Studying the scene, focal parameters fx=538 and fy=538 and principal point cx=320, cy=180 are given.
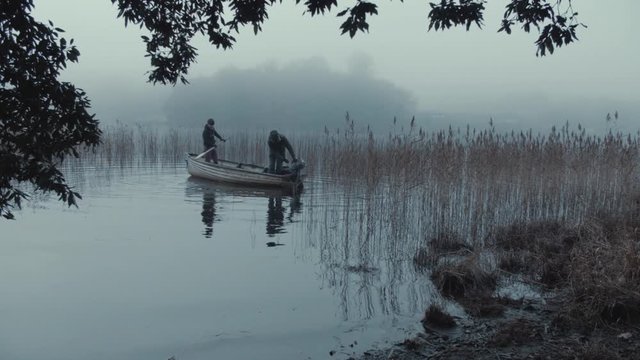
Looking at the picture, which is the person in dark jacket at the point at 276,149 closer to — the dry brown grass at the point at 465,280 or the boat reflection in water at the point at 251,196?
the boat reflection in water at the point at 251,196

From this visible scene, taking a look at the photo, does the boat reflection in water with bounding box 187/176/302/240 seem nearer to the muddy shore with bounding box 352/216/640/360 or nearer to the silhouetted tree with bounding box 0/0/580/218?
the muddy shore with bounding box 352/216/640/360

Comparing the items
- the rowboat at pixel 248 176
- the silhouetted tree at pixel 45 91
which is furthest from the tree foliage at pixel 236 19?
the rowboat at pixel 248 176

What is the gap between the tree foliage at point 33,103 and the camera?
3410 millimetres

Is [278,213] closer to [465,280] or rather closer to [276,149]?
Answer: [276,149]

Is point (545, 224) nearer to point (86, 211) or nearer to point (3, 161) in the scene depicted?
point (3, 161)

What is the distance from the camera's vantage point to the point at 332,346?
530cm

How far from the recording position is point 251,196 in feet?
53.4

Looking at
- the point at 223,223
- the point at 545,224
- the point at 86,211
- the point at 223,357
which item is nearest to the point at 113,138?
the point at 86,211

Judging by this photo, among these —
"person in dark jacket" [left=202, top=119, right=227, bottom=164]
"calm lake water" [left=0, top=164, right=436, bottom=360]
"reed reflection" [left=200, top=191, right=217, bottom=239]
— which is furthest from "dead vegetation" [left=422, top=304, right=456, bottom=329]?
"person in dark jacket" [left=202, top=119, right=227, bottom=164]

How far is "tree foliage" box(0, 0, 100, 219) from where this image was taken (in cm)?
341

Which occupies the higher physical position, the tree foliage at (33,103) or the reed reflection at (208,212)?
the tree foliage at (33,103)

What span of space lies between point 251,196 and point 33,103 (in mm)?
12896

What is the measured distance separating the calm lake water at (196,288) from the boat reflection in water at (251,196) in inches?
5.2

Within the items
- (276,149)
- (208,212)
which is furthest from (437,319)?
(276,149)
